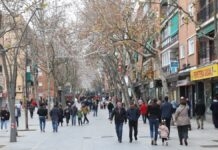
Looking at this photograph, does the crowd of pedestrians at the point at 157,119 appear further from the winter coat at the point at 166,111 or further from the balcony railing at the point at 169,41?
the balcony railing at the point at 169,41

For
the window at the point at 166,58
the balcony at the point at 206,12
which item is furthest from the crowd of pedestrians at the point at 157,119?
the window at the point at 166,58

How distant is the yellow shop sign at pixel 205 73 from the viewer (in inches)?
1225

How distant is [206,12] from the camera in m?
36.7

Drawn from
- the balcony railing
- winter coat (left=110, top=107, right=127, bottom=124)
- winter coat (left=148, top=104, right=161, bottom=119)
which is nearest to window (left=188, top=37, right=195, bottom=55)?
the balcony railing

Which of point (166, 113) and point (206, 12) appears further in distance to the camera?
point (206, 12)

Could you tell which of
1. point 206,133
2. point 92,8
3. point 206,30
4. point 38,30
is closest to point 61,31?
point 38,30

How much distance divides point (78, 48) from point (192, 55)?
62.7 ft

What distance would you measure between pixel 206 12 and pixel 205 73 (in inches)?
198

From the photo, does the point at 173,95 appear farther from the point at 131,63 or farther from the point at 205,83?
the point at 205,83

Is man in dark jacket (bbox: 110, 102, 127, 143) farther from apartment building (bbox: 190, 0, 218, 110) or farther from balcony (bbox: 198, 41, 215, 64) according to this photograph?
balcony (bbox: 198, 41, 215, 64)

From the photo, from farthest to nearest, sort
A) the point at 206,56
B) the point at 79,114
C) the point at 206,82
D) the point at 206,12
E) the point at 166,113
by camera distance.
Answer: the point at 79,114 → the point at 206,82 → the point at 206,56 → the point at 206,12 → the point at 166,113

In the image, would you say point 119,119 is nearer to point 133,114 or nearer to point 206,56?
point 133,114

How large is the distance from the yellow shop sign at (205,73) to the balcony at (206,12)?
137 inches

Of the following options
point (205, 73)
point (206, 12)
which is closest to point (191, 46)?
point (206, 12)
